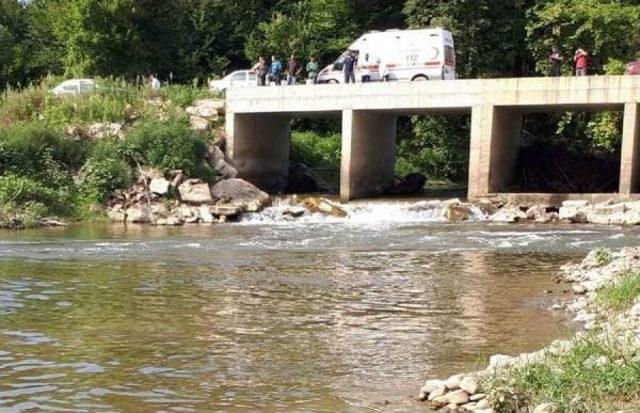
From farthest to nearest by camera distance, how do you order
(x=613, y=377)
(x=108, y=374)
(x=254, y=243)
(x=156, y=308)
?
(x=254, y=243)
(x=156, y=308)
(x=108, y=374)
(x=613, y=377)

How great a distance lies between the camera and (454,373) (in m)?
8.49

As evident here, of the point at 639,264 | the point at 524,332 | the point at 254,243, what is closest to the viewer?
the point at 524,332

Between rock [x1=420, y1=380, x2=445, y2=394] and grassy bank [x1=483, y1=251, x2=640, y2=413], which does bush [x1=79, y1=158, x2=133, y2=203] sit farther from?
grassy bank [x1=483, y1=251, x2=640, y2=413]

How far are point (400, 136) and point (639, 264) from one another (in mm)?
30834

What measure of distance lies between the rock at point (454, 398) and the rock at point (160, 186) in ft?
68.9

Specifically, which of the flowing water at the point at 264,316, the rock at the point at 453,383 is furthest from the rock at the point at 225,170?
the rock at the point at 453,383

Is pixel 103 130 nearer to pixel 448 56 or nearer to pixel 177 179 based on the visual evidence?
pixel 177 179

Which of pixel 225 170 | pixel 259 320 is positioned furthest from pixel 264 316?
pixel 225 170

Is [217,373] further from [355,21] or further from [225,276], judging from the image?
[355,21]

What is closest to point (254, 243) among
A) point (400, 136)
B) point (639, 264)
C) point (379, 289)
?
point (379, 289)

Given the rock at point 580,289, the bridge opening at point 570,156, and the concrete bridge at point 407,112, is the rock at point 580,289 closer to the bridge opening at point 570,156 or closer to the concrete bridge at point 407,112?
the concrete bridge at point 407,112

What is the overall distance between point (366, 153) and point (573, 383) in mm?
25251

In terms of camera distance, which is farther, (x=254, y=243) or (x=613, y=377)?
(x=254, y=243)

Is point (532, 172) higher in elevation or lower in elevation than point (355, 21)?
lower
